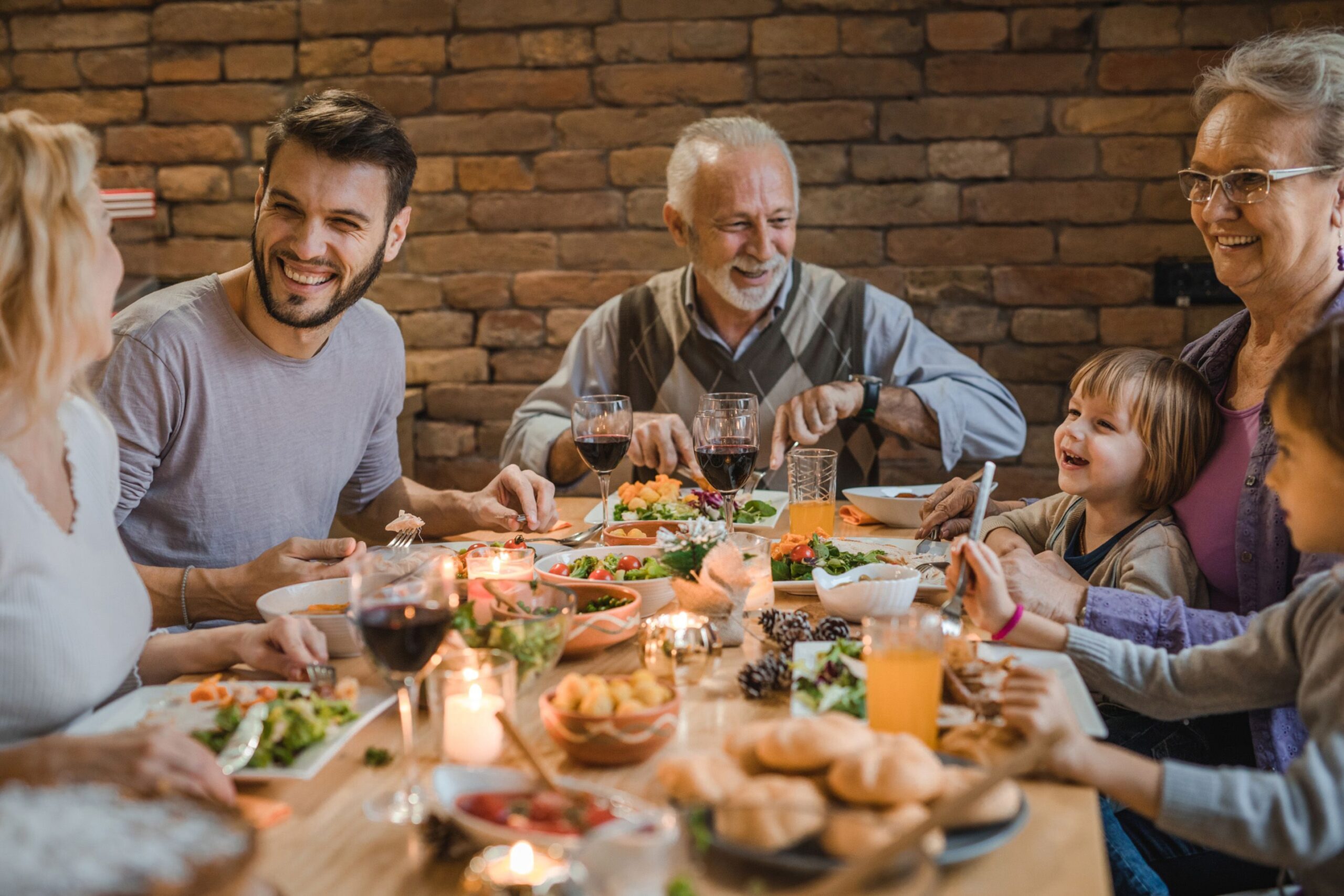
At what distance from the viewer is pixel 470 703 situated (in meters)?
1.01

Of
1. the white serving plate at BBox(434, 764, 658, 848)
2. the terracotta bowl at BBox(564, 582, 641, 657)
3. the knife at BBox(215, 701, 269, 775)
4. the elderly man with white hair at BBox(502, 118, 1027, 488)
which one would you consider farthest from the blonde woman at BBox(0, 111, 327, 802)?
the elderly man with white hair at BBox(502, 118, 1027, 488)

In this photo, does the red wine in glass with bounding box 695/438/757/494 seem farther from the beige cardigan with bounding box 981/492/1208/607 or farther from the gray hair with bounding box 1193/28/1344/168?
the gray hair with bounding box 1193/28/1344/168

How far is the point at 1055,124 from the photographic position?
3.34m

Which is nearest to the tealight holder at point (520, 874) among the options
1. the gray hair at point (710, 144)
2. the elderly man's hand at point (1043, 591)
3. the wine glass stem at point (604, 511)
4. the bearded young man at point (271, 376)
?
the elderly man's hand at point (1043, 591)

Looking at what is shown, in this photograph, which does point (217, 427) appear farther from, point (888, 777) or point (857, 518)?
point (888, 777)

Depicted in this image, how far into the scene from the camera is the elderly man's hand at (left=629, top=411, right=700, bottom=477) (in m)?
2.32

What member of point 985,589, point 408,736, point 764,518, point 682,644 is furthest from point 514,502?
point 408,736

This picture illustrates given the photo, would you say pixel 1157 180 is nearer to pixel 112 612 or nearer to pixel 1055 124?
pixel 1055 124

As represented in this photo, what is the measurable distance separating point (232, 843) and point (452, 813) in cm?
16

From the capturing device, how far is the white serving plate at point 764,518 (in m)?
2.04

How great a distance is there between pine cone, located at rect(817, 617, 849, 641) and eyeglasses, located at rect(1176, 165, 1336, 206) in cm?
102

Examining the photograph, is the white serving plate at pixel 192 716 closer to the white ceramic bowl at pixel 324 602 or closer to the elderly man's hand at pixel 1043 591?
the white ceramic bowl at pixel 324 602

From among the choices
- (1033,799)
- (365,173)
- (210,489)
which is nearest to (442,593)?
(1033,799)

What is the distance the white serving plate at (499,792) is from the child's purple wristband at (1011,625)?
0.59 m
